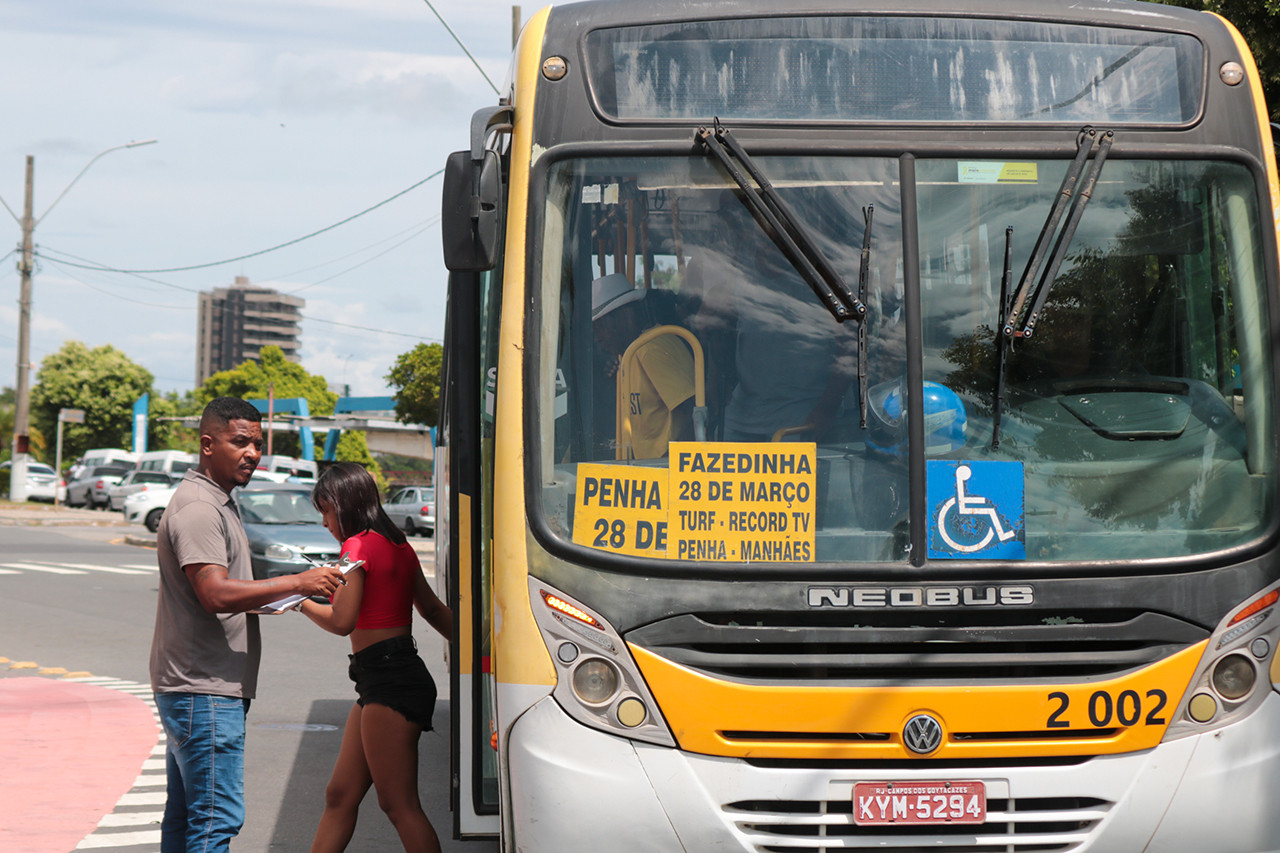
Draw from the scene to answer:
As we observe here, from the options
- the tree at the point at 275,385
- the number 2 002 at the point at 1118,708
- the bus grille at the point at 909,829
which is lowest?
the bus grille at the point at 909,829

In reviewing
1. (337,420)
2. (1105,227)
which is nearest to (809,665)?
(1105,227)

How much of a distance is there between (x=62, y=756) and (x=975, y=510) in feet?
20.6

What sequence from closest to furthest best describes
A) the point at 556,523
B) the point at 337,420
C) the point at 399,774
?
the point at 556,523, the point at 399,774, the point at 337,420

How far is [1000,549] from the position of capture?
12.4 ft

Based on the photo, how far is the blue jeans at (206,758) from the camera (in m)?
4.21

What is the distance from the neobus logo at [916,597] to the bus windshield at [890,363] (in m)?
0.11

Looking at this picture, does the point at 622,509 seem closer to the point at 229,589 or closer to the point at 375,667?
the point at 229,589

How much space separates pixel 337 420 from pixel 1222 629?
76998mm

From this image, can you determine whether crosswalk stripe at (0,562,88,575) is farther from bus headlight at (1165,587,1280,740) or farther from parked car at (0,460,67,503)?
parked car at (0,460,67,503)

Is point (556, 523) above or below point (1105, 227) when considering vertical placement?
below

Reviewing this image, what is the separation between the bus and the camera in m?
3.65

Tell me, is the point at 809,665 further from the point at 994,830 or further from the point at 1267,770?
the point at 1267,770

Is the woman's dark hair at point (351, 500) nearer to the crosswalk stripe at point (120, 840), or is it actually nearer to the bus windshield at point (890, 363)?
the bus windshield at point (890, 363)

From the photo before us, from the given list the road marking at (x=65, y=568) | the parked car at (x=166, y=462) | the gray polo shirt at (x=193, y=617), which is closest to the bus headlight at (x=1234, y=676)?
the gray polo shirt at (x=193, y=617)
